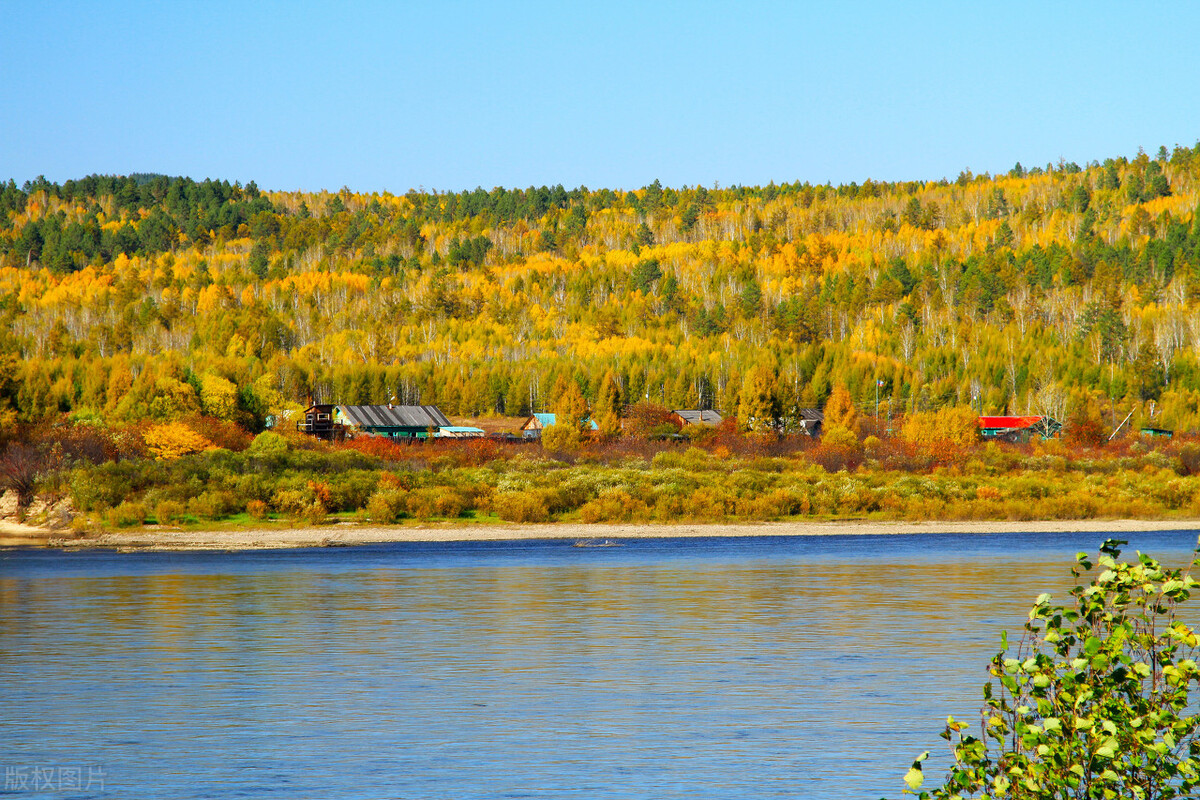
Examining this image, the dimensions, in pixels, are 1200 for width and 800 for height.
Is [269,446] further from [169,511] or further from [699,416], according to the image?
[699,416]

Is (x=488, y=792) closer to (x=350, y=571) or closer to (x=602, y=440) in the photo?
(x=350, y=571)

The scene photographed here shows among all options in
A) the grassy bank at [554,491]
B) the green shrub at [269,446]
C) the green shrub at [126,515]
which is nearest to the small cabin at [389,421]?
the grassy bank at [554,491]

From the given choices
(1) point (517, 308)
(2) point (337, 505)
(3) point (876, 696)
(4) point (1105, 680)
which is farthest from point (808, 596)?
(1) point (517, 308)

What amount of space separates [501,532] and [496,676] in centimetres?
3039

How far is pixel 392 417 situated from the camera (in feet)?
326

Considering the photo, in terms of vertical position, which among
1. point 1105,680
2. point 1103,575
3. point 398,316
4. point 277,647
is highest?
point 398,316

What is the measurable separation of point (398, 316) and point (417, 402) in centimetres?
6019

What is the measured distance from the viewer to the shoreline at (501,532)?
151 feet

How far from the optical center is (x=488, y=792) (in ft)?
42.4

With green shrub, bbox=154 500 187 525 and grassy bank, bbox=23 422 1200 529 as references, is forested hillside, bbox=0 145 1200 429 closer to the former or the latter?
grassy bank, bbox=23 422 1200 529

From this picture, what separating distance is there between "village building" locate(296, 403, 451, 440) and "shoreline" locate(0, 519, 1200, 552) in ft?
148

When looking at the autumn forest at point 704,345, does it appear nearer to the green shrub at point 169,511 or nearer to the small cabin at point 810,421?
the small cabin at point 810,421

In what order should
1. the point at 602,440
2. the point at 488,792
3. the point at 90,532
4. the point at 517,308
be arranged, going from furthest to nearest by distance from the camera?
the point at 517,308
the point at 602,440
the point at 90,532
the point at 488,792

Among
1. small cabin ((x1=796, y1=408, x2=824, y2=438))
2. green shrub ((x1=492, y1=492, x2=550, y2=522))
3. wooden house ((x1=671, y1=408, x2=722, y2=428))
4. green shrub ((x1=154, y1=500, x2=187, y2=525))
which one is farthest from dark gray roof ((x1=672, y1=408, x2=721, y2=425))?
green shrub ((x1=154, y1=500, x2=187, y2=525))
